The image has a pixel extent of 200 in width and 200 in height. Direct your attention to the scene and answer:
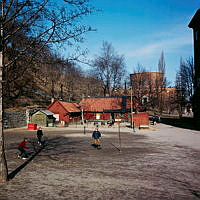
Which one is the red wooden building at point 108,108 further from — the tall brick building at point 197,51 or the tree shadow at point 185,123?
the tall brick building at point 197,51

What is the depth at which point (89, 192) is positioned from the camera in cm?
768

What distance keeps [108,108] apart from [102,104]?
1973 mm

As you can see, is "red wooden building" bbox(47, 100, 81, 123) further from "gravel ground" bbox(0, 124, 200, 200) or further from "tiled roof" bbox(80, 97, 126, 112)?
"gravel ground" bbox(0, 124, 200, 200)

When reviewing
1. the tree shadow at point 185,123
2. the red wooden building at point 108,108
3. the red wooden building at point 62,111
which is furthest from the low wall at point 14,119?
the tree shadow at point 185,123

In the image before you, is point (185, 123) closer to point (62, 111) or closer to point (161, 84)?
point (161, 84)

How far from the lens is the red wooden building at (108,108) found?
143ft

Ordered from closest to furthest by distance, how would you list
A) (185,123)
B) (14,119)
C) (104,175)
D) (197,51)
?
(104,175) < (14,119) < (197,51) < (185,123)

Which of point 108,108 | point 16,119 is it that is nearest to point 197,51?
point 108,108

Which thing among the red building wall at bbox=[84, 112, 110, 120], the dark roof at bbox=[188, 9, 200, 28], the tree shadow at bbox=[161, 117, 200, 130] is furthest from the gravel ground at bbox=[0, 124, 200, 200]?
the red building wall at bbox=[84, 112, 110, 120]

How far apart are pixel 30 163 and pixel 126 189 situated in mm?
6491

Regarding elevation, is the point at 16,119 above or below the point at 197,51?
below

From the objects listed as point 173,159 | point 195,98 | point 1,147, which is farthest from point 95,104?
point 1,147

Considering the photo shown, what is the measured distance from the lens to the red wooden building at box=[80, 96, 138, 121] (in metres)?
43.5

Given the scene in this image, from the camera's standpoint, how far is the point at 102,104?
4622cm
